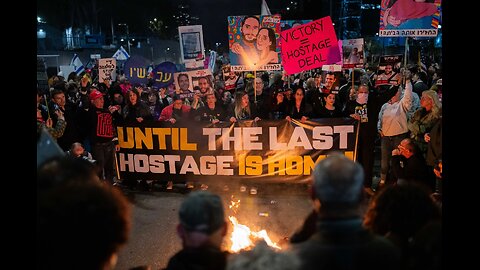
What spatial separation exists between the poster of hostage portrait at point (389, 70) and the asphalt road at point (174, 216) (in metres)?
3.24

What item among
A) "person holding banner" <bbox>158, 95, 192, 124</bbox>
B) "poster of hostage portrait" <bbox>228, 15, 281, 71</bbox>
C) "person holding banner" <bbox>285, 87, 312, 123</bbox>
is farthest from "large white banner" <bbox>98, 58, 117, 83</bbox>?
"person holding banner" <bbox>285, 87, 312, 123</bbox>

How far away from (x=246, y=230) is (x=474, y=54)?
152 inches

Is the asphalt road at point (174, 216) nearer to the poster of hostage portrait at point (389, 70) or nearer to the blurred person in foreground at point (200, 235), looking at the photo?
the blurred person in foreground at point (200, 235)

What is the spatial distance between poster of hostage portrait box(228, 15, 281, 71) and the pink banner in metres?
0.49

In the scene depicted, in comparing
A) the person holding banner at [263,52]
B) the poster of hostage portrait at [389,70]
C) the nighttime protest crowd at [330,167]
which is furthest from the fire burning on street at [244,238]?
the poster of hostage portrait at [389,70]

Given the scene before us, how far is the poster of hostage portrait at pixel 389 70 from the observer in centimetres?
955

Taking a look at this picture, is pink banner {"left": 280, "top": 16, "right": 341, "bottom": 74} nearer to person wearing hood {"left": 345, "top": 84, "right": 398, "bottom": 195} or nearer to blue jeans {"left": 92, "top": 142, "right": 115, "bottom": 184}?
person wearing hood {"left": 345, "top": 84, "right": 398, "bottom": 195}

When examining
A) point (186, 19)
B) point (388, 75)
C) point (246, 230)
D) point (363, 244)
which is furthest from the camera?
point (186, 19)

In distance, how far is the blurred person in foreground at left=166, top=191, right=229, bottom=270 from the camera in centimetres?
246

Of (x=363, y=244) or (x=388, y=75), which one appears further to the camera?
(x=388, y=75)

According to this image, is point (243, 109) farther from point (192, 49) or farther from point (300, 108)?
point (192, 49)

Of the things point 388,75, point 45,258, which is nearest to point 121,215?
point 45,258

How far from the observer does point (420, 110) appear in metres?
7.73

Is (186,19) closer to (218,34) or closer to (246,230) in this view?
(218,34)
